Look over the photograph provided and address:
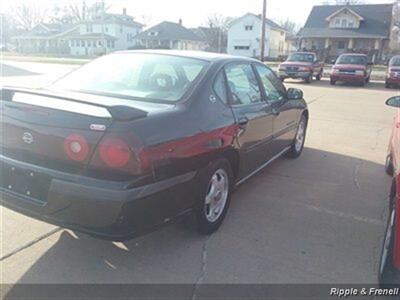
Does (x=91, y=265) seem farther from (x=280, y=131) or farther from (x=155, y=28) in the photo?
(x=155, y=28)

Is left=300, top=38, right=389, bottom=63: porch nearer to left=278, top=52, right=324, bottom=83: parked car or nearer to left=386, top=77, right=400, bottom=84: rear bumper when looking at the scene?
left=278, top=52, right=324, bottom=83: parked car

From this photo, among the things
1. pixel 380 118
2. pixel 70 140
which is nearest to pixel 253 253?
pixel 70 140

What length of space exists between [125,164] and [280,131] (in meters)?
3.05

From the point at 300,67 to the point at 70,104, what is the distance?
20.8 m

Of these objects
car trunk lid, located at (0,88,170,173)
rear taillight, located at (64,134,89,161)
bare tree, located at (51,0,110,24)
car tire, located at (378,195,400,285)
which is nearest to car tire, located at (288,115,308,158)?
car tire, located at (378,195,400,285)

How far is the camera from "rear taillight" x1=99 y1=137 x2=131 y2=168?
8.61 feet

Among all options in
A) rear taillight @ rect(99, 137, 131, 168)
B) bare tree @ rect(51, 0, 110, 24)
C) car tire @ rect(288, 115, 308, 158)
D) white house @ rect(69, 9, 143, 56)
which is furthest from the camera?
bare tree @ rect(51, 0, 110, 24)

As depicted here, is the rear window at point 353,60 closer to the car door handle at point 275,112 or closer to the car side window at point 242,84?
the car door handle at point 275,112

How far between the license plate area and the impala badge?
0.66ft

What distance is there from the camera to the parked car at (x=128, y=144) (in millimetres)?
2670

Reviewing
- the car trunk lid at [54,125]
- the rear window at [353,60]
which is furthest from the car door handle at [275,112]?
the rear window at [353,60]

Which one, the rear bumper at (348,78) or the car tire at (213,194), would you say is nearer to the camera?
the car tire at (213,194)

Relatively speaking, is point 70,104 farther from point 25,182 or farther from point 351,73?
point 351,73

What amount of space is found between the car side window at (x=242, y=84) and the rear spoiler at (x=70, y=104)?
4.68 ft
